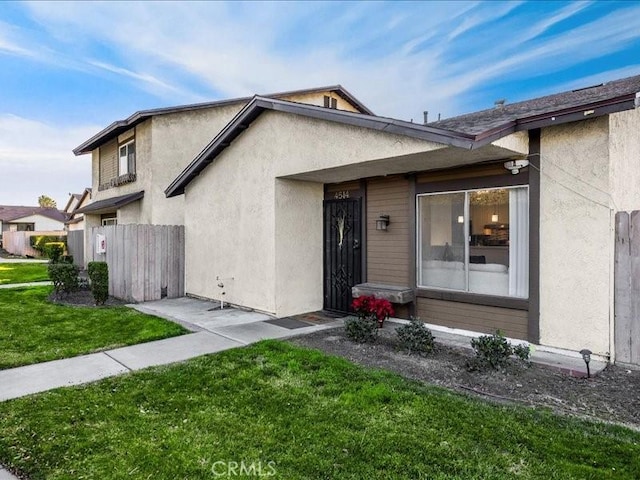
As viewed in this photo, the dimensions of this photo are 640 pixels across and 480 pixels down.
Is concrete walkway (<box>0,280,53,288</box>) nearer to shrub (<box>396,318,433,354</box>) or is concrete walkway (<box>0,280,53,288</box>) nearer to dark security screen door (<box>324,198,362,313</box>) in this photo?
dark security screen door (<box>324,198,362,313</box>)

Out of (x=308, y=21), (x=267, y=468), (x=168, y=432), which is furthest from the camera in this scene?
(x=308, y=21)

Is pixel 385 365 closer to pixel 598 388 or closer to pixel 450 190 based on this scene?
pixel 598 388

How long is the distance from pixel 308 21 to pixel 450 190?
31.6 ft

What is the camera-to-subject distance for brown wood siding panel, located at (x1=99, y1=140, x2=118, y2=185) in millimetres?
16516

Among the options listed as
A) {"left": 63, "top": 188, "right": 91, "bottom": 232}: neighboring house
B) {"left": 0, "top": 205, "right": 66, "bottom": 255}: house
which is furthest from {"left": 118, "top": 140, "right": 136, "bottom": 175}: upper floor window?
{"left": 0, "top": 205, "right": 66, "bottom": 255}: house

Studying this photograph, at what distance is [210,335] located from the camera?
22.2ft

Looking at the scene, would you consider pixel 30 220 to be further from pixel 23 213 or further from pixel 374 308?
Answer: pixel 374 308

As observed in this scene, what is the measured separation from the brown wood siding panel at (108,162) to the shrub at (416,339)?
48.9ft

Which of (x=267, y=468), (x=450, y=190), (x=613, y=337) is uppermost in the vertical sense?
(x=450, y=190)

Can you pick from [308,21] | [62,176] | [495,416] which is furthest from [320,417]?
[62,176]

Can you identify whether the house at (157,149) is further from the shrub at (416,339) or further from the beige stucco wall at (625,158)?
the beige stucco wall at (625,158)

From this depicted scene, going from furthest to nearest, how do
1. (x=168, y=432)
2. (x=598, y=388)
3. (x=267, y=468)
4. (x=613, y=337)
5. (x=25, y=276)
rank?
(x=25, y=276) < (x=613, y=337) < (x=598, y=388) < (x=168, y=432) < (x=267, y=468)

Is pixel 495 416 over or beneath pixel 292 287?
beneath

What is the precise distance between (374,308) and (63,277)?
8647 millimetres
